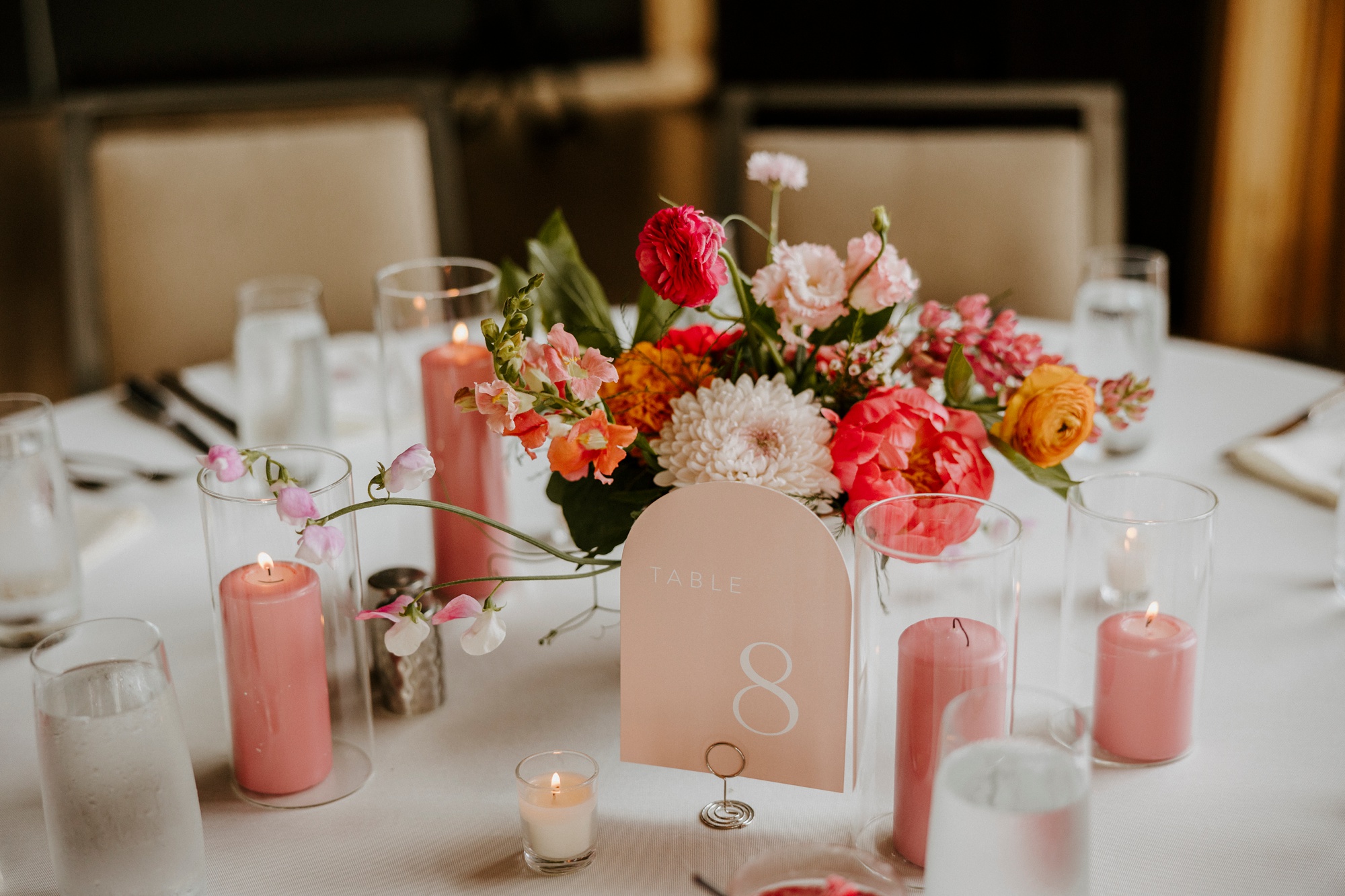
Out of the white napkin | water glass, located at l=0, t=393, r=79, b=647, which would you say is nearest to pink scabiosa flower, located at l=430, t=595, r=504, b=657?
water glass, located at l=0, t=393, r=79, b=647

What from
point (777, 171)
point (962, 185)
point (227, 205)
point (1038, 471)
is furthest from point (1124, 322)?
point (227, 205)

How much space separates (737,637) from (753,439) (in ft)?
0.39

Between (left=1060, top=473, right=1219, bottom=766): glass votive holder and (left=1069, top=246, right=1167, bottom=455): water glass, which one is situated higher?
(left=1069, top=246, right=1167, bottom=455): water glass

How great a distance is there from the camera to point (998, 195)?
1797 millimetres

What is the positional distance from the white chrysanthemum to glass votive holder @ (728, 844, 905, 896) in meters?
0.22

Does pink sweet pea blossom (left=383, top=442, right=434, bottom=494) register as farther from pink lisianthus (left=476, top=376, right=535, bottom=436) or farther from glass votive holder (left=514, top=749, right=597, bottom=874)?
glass votive holder (left=514, top=749, right=597, bottom=874)

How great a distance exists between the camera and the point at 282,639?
74 cm

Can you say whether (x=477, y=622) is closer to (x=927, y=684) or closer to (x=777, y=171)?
(x=927, y=684)

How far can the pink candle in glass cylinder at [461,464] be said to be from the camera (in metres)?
0.96

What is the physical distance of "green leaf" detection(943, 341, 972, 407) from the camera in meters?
0.78

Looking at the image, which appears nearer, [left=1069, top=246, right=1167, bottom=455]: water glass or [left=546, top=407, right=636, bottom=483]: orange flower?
[left=546, top=407, right=636, bottom=483]: orange flower

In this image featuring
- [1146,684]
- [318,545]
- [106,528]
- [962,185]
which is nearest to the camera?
[318,545]

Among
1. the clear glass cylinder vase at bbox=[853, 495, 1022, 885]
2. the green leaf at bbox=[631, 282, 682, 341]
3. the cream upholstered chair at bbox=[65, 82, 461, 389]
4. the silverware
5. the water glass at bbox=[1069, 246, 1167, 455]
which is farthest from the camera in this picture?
the cream upholstered chair at bbox=[65, 82, 461, 389]

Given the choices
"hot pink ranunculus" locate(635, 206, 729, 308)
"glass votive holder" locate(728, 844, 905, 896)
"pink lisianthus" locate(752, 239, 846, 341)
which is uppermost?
"hot pink ranunculus" locate(635, 206, 729, 308)
